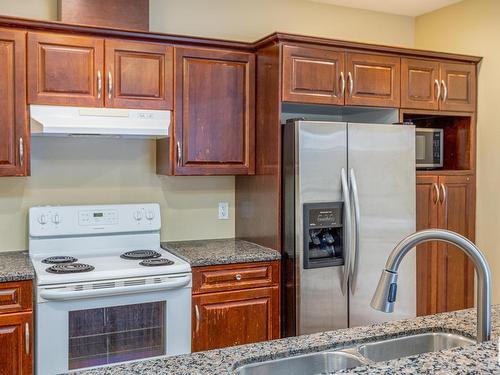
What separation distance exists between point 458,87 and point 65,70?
2.58m

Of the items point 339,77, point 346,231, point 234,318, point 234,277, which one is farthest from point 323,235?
point 339,77

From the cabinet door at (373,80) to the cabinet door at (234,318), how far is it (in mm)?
1314

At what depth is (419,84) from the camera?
3.57 metres

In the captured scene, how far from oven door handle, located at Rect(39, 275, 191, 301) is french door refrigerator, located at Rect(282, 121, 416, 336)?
70cm

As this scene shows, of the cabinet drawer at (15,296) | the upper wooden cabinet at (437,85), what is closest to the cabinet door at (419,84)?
the upper wooden cabinet at (437,85)

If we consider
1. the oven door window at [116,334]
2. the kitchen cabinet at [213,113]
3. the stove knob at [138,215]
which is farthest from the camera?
the stove knob at [138,215]

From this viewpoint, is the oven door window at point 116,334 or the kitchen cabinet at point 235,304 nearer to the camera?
the oven door window at point 116,334

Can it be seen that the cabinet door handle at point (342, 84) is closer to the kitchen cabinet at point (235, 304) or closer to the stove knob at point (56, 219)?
the kitchen cabinet at point (235, 304)

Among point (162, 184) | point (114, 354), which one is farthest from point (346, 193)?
point (114, 354)

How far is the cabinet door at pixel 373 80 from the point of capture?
10.9 feet

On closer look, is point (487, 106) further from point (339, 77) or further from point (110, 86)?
point (110, 86)

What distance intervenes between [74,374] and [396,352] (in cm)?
93

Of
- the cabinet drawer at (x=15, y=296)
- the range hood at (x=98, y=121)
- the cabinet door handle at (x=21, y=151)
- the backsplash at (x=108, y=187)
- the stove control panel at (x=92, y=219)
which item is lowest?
the cabinet drawer at (x=15, y=296)

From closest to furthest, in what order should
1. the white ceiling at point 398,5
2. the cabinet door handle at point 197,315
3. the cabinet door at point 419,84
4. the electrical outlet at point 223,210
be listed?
the cabinet door handle at point 197,315, the cabinet door at point 419,84, the electrical outlet at point 223,210, the white ceiling at point 398,5
